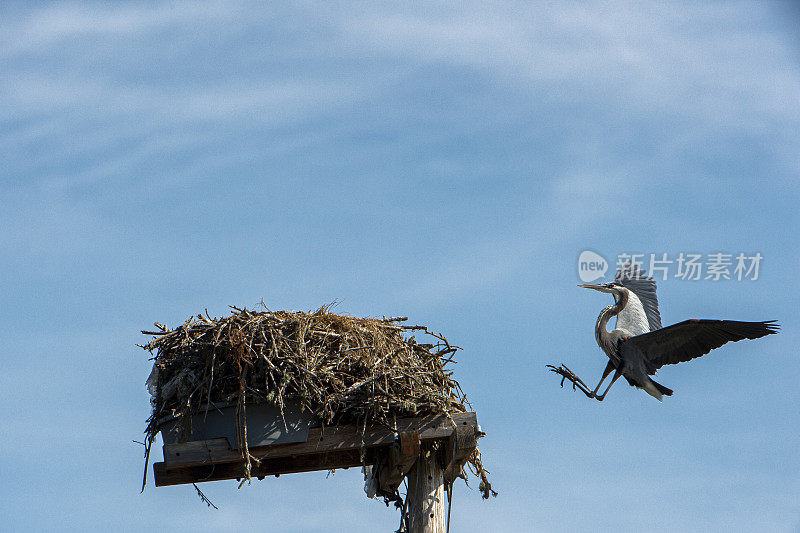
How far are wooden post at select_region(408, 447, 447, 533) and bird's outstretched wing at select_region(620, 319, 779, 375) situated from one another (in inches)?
134

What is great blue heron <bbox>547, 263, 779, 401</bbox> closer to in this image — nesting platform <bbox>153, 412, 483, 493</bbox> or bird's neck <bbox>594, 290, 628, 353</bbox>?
bird's neck <bbox>594, 290, 628, 353</bbox>

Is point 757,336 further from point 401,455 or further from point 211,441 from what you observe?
point 211,441

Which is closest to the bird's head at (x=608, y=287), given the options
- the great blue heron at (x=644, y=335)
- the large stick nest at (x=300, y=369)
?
the great blue heron at (x=644, y=335)

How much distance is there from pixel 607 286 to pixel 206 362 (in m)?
4.83

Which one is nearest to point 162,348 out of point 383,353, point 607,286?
point 383,353

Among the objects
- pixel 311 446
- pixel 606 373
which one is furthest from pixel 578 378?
pixel 311 446

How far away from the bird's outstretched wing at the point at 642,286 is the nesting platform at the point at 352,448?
13.3 feet

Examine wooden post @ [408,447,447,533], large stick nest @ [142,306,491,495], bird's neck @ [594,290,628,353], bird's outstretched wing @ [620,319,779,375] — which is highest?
bird's neck @ [594,290,628,353]

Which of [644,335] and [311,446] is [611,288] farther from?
[311,446]

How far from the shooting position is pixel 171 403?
657cm

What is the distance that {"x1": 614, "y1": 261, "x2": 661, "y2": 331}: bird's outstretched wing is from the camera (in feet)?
32.2

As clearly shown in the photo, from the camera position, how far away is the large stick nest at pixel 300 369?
20.8ft

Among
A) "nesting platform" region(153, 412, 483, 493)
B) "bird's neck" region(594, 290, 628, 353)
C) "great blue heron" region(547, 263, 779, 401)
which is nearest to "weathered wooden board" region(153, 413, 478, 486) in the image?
"nesting platform" region(153, 412, 483, 493)

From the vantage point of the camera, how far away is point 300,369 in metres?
6.36
